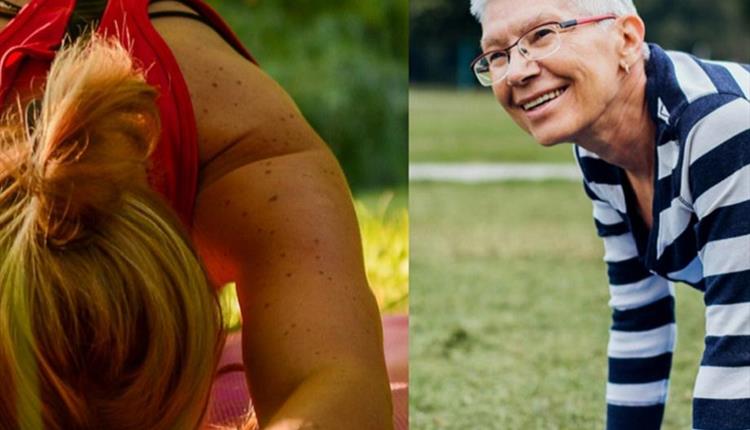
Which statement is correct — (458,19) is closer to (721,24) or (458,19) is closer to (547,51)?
(547,51)

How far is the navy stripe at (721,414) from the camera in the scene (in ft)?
4.75

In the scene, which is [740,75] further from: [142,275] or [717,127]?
[142,275]

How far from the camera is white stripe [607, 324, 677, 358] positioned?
2.02 m

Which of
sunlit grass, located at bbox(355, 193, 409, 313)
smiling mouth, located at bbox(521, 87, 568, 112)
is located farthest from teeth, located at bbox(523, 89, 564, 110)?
sunlit grass, located at bbox(355, 193, 409, 313)

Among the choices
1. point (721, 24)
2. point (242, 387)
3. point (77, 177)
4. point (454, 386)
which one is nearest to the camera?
point (77, 177)

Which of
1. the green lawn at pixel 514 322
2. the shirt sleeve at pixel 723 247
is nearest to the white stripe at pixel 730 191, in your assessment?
the shirt sleeve at pixel 723 247

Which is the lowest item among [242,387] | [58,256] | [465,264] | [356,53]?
[465,264]

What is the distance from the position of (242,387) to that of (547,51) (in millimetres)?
695

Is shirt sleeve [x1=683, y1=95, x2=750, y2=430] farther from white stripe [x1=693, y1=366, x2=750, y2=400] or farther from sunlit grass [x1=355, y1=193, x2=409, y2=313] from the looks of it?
sunlit grass [x1=355, y1=193, x2=409, y2=313]

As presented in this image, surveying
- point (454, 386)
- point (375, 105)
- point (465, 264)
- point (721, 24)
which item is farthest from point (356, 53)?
point (721, 24)

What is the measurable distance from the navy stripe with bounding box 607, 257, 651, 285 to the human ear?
0.43 metres

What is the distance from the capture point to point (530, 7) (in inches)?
62.3

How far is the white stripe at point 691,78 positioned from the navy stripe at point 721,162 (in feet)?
0.30

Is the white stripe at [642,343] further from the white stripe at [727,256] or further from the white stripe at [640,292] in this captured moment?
the white stripe at [727,256]
